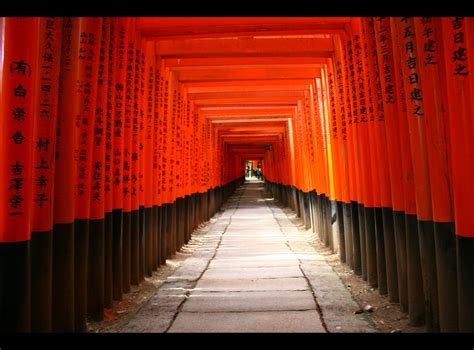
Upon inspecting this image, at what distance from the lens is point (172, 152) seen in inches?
278

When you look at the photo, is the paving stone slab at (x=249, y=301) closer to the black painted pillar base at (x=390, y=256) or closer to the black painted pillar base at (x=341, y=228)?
the black painted pillar base at (x=390, y=256)

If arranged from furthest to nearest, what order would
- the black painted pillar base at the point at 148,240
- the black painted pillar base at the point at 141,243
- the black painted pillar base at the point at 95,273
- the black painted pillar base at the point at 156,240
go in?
the black painted pillar base at the point at 156,240 → the black painted pillar base at the point at 148,240 → the black painted pillar base at the point at 141,243 → the black painted pillar base at the point at 95,273

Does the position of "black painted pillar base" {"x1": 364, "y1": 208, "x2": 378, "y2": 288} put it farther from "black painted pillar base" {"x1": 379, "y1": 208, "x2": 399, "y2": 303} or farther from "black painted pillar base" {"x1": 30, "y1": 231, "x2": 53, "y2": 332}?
"black painted pillar base" {"x1": 30, "y1": 231, "x2": 53, "y2": 332}

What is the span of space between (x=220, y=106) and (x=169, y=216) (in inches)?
184

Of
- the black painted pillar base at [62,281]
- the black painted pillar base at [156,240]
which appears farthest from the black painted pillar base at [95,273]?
the black painted pillar base at [156,240]

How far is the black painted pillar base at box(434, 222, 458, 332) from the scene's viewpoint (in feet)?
8.30

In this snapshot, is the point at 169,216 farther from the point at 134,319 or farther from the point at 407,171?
the point at 407,171

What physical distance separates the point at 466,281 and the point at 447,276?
26 cm

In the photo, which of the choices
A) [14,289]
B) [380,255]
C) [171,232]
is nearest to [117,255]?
[14,289]

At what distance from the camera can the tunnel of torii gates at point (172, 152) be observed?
90.6 inches

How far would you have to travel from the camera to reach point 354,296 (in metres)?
4.05

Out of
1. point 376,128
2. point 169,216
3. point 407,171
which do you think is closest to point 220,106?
point 169,216
